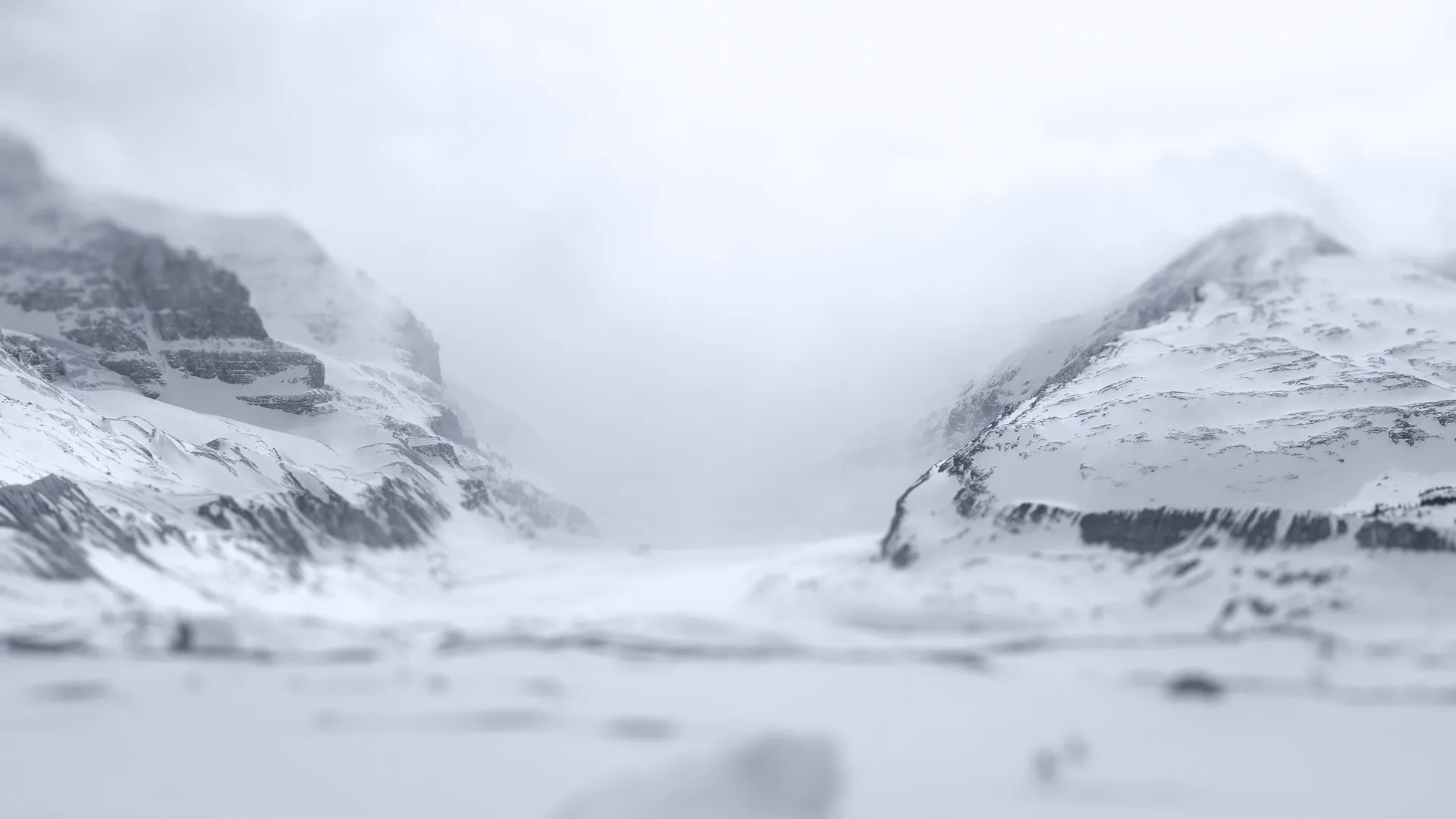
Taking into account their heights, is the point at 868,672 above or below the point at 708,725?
above

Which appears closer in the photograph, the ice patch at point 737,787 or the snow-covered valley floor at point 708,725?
the ice patch at point 737,787

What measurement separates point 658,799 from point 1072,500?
14917cm

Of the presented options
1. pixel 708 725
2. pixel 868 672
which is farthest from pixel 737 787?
pixel 868 672

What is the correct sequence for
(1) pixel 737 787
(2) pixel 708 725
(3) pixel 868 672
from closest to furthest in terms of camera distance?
(1) pixel 737 787 → (2) pixel 708 725 → (3) pixel 868 672

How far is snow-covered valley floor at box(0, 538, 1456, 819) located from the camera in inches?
2741

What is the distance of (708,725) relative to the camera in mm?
88188

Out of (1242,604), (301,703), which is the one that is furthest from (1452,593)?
(301,703)

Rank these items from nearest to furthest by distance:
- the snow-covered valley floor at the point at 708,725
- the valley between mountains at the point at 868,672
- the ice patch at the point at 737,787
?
1. the ice patch at the point at 737,787
2. the snow-covered valley floor at the point at 708,725
3. the valley between mountains at the point at 868,672

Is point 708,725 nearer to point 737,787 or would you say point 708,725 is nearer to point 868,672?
point 737,787

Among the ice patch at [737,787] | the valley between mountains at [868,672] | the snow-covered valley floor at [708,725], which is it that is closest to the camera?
the ice patch at [737,787]

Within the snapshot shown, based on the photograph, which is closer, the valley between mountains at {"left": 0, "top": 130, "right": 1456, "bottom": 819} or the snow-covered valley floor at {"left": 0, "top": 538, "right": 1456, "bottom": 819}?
the snow-covered valley floor at {"left": 0, "top": 538, "right": 1456, "bottom": 819}

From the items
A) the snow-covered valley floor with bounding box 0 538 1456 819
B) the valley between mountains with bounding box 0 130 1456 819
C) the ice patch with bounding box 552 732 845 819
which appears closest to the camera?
the ice patch with bounding box 552 732 845 819

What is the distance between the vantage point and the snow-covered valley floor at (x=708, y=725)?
2741 inches

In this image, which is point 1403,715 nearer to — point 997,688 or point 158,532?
point 997,688
